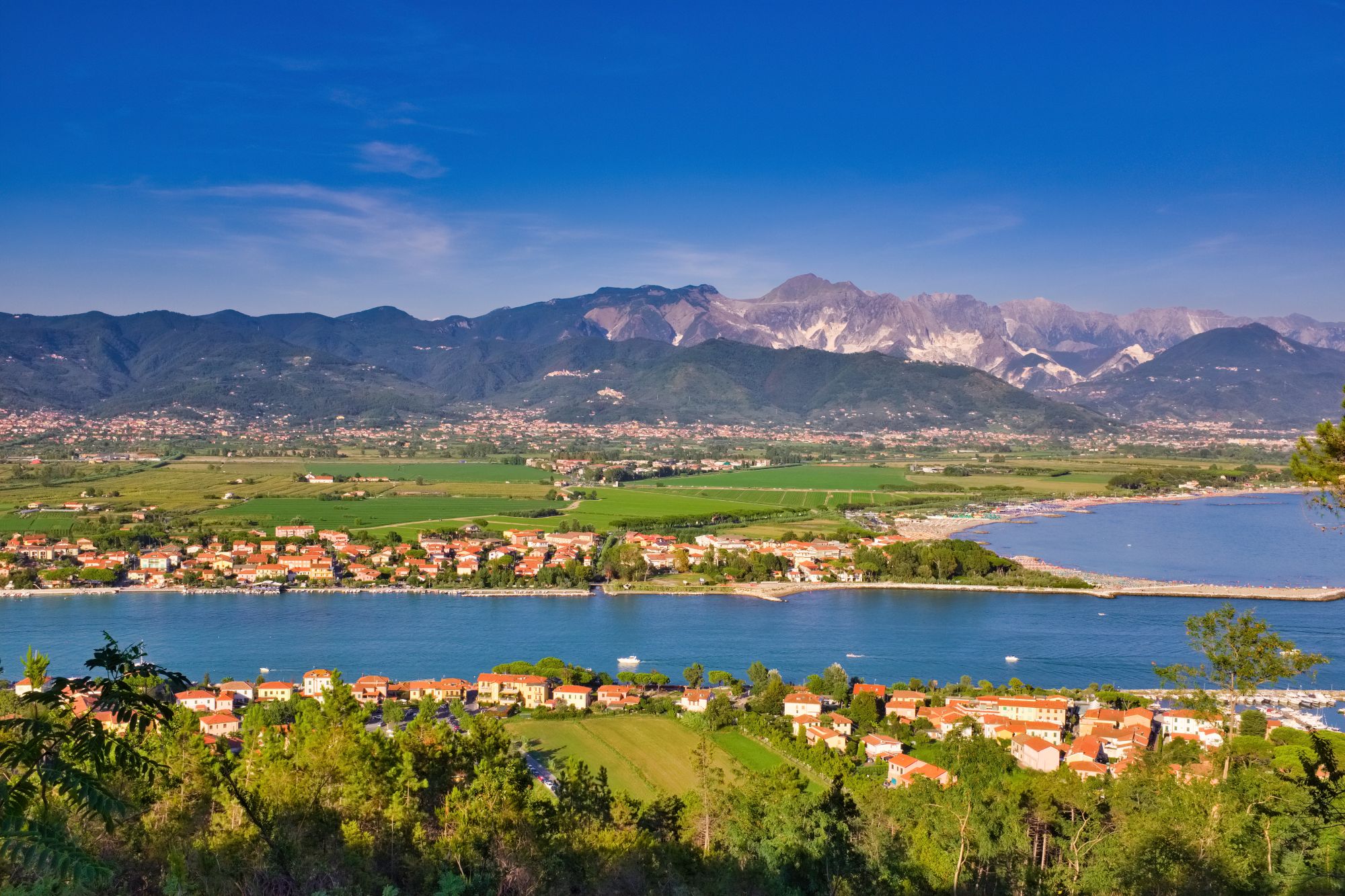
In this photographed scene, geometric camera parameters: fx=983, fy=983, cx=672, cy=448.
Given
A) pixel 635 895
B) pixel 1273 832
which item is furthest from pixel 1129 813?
pixel 635 895

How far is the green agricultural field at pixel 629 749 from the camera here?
9.48 m

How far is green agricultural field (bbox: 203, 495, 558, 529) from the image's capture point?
2844 cm

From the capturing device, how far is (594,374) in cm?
10675

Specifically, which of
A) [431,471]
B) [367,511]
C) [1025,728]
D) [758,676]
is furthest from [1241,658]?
[431,471]

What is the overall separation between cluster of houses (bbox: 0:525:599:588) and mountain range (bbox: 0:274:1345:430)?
184 ft

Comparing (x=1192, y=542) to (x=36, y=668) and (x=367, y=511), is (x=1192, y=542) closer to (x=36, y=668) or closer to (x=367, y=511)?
(x=367, y=511)

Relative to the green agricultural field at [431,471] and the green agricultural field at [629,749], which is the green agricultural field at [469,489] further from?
the green agricultural field at [629,749]

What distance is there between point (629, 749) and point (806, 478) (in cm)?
3610

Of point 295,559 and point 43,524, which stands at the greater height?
point 43,524

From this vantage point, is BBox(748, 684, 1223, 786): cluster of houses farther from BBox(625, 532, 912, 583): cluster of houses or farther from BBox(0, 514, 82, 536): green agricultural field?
BBox(0, 514, 82, 536): green agricultural field

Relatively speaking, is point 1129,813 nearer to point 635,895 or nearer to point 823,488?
point 635,895

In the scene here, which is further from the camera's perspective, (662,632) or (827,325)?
(827,325)

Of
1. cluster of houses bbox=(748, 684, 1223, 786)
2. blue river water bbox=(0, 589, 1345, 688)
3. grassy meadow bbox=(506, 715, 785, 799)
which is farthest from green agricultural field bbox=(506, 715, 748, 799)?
blue river water bbox=(0, 589, 1345, 688)

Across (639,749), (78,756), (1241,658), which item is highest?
(78,756)
